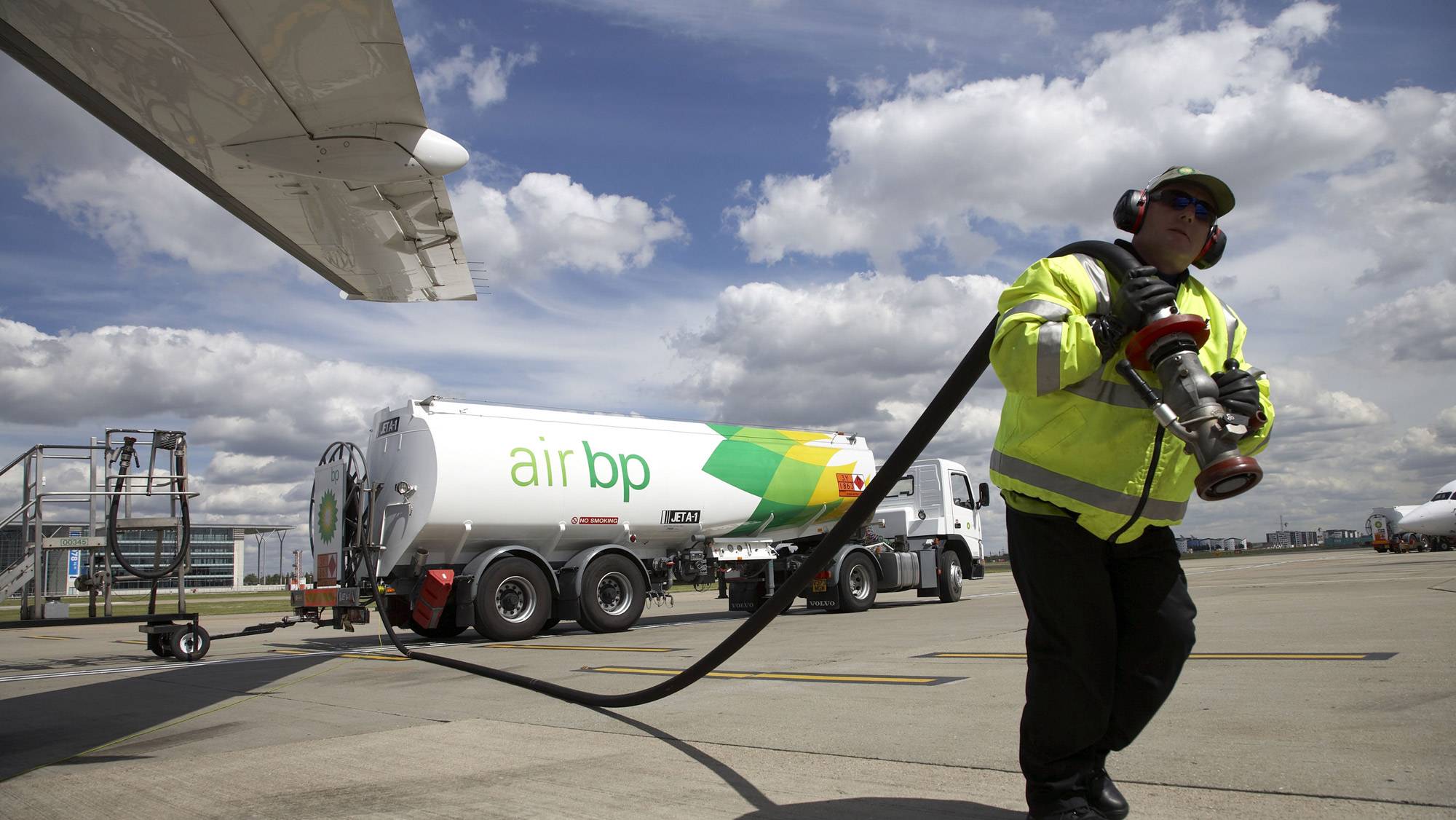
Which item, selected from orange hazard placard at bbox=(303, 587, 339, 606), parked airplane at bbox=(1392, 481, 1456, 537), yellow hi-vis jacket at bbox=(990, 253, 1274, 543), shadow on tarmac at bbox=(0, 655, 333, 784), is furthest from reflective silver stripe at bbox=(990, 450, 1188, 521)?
parked airplane at bbox=(1392, 481, 1456, 537)

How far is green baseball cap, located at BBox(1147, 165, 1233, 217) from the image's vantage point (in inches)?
104

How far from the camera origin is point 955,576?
59.7 feet

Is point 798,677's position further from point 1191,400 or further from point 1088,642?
point 1191,400

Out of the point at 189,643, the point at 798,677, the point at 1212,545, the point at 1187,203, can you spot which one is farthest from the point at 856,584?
the point at 1212,545

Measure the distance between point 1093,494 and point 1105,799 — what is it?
0.89 m

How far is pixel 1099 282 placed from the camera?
2639 millimetres

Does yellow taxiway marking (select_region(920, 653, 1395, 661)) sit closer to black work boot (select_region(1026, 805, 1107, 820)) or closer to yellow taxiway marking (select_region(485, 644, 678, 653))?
yellow taxiway marking (select_region(485, 644, 678, 653))

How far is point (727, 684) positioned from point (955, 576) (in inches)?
473

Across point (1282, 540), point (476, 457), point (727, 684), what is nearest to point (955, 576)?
point (476, 457)

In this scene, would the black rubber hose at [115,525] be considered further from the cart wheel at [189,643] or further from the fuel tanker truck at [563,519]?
the fuel tanker truck at [563,519]

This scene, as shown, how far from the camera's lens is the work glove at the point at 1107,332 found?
7.97 ft

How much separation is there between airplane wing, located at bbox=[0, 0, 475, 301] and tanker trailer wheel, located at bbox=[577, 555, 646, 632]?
7.74m

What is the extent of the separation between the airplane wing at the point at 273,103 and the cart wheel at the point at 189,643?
23.7ft

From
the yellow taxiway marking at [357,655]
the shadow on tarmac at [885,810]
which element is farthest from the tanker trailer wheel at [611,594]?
the shadow on tarmac at [885,810]
